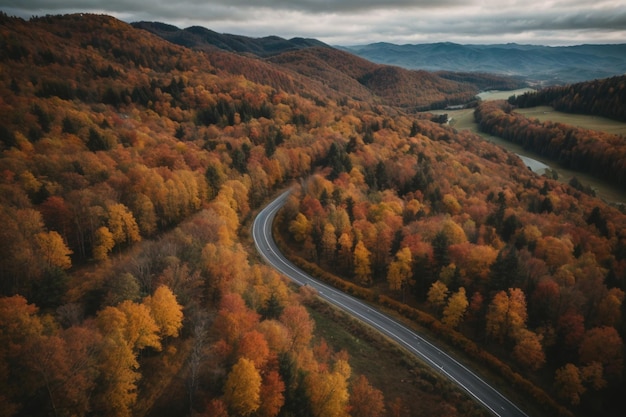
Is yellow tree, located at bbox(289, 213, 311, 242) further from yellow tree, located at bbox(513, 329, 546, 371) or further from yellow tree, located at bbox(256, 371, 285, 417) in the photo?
yellow tree, located at bbox(256, 371, 285, 417)

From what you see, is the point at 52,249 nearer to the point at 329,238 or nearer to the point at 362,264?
the point at 329,238

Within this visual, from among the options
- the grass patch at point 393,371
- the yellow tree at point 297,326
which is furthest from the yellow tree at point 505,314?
the yellow tree at point 297,326

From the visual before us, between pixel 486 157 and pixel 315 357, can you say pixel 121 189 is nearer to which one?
pixel 315 357

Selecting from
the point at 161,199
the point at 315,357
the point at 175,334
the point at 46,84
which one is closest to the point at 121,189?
the point at 161,199

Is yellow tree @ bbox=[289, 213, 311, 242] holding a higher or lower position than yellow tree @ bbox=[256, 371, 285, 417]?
lower

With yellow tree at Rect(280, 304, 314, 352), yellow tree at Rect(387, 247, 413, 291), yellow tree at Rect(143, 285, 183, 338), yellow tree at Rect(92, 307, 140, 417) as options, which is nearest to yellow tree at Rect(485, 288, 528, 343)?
yellow tree at Rect(387, 247, 413, 291)

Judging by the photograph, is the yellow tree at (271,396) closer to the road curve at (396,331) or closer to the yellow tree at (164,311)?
the yellow tree at (164,311)

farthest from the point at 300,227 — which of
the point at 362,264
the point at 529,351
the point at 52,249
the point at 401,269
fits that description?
the point at 529,351
